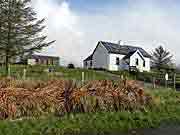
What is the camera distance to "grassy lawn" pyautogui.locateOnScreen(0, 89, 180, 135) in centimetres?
1036

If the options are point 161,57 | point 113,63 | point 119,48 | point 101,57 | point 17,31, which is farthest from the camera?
point 161,57

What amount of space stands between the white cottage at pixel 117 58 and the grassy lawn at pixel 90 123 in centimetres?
4884

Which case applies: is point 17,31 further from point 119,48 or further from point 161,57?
point 161,57

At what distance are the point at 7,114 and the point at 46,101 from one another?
63.2 inches

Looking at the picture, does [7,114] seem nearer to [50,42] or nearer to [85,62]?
[50,42]

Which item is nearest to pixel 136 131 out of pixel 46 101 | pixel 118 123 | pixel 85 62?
pixel 118 123

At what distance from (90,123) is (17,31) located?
2919 cm

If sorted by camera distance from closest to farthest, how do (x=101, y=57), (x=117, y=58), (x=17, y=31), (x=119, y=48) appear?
(x=17, y=31), (x=117, y=58), (x=101, y=57), (x=119, y=48)

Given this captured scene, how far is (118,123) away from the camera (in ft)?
39.1

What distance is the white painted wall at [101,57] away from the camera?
64.2 meters

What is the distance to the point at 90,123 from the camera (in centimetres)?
1151

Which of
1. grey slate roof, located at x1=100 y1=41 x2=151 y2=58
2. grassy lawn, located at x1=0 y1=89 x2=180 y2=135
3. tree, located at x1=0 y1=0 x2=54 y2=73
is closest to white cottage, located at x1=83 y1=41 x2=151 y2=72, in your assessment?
grey slate roof, located at x1=100 y1=41 x2=151 y2=58

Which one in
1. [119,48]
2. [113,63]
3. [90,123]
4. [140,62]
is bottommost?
[90,123]

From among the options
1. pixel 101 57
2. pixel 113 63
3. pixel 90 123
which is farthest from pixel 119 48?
pixel 90 123
